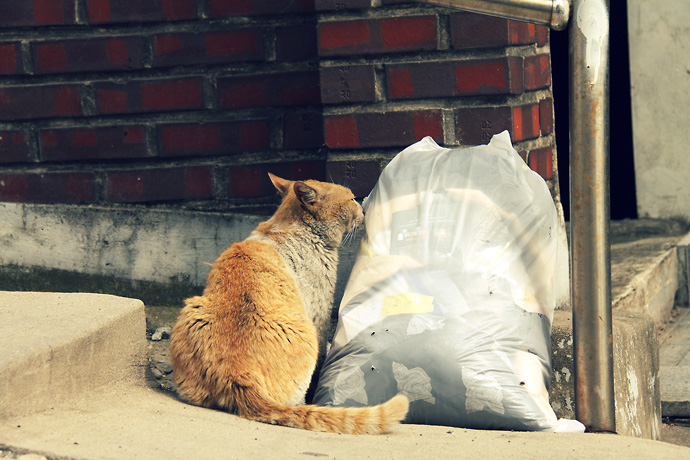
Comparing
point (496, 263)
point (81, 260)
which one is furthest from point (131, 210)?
point (496, 263)

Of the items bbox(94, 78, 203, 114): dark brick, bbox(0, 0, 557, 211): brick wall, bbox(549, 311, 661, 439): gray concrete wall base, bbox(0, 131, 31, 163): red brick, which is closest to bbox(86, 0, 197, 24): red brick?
bbox(0, 0, 557, 211): brick wall

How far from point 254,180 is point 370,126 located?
0.50 meters

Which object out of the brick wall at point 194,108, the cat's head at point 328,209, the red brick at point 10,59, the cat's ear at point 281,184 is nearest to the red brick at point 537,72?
the brick wall at point 194,108

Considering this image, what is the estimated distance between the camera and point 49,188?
271 cm

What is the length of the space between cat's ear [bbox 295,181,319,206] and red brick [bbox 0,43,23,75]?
1224mm

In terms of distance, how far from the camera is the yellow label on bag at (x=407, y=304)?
191 centimetres

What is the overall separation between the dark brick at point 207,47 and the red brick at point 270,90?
0.26 feet

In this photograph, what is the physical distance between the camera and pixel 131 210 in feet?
8.75

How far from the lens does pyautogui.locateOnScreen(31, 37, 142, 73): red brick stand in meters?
2.61

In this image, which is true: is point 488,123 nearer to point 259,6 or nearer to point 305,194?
point 305,194

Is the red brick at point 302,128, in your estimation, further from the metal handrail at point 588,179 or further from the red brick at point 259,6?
the metal handrail at point 588,179

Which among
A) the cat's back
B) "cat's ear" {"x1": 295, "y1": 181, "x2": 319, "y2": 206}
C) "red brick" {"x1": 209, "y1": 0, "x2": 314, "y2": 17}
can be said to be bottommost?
the cat's back

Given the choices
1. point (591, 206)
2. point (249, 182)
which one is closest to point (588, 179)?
point (591, 206)

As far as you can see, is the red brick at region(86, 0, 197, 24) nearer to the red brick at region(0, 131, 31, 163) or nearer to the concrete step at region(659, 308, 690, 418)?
the red brick at region(0, 131, 31, 163)
